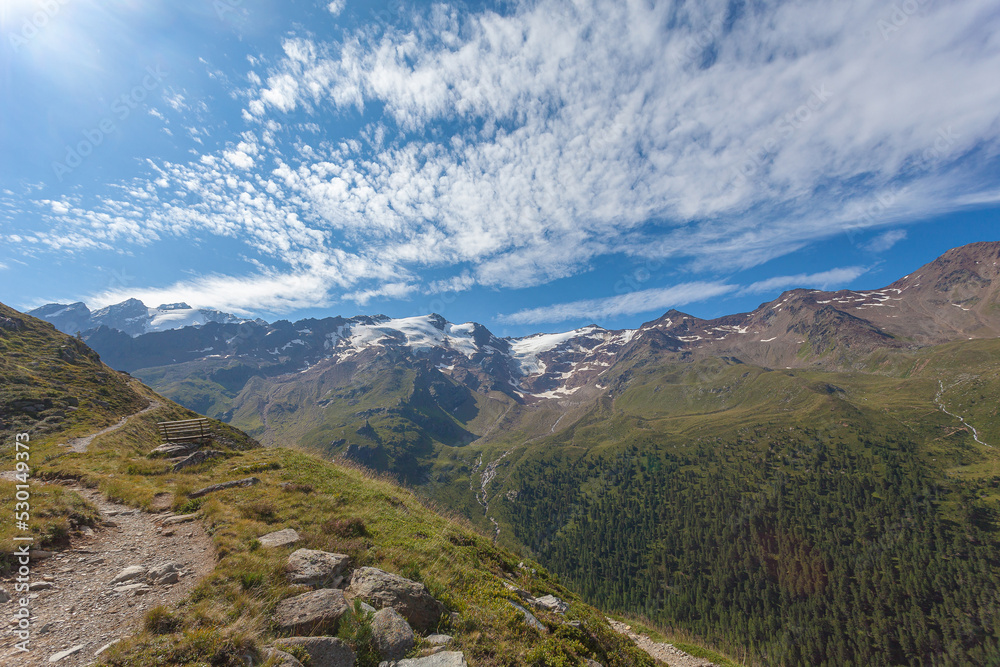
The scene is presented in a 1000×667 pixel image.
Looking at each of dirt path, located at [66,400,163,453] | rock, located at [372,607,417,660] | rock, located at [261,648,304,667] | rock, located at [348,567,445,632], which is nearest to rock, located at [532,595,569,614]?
rock, located at [348,567,445,632]

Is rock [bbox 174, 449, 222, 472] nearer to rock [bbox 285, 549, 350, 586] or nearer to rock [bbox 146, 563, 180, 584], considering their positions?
rock [bbox 146, 563, 180, 584]

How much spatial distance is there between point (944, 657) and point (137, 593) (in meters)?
280

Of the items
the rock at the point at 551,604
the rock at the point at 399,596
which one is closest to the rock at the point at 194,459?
the rock at the point at 399,596

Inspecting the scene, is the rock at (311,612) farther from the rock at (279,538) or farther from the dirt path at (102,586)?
the rock at (279,538)

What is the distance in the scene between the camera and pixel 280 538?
11.2 meters

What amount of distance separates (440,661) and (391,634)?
1.18 m

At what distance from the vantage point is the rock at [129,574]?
8.77 metres

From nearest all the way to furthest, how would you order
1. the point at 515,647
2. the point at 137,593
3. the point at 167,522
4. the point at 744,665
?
the point at 137,593 → the point at 515,647 → the point at 167,522 → the point at 744,665

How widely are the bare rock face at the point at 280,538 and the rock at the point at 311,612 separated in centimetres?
336

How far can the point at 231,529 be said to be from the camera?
37.9 feet

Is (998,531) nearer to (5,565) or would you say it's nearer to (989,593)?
(989,593)

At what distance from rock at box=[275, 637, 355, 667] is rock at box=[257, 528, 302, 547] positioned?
489 centimetres

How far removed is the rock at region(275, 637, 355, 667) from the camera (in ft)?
21.6

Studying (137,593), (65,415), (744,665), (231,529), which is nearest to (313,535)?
(231,529)
